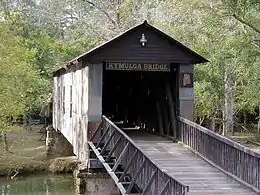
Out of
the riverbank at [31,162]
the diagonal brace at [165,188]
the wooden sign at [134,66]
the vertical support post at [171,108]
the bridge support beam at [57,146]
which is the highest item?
the wooden sign at [134,66]

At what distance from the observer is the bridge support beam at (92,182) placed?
47.9 feet

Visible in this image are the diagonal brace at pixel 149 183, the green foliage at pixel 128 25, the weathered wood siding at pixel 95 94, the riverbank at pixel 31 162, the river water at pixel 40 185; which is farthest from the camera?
the riverbank at pixel 31 162

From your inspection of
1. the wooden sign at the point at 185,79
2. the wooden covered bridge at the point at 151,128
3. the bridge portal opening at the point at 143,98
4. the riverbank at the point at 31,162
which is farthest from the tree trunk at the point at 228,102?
the wooden sign at the point at 185,79

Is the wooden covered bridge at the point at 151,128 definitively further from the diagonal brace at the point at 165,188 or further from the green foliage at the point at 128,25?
the green foliage at the point at 128,25

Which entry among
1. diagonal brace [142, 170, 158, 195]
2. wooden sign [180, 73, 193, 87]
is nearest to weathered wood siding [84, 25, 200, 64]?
wooden sign [180, 73, 193, 87]

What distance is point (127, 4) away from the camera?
32062mm

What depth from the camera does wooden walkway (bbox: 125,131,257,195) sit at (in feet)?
30.8

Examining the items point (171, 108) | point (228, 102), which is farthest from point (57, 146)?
point (171, 108)

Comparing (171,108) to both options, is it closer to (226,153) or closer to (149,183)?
(226,153)

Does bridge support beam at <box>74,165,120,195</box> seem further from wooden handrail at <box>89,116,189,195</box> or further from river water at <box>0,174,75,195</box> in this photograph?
river water at <box>0,174,75,195</box>

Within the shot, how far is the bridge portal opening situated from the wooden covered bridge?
0.03 m

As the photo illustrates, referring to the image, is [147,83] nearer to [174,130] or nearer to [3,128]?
[174,130]

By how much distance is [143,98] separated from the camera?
18781mm

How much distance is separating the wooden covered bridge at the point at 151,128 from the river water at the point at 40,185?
2842mm
